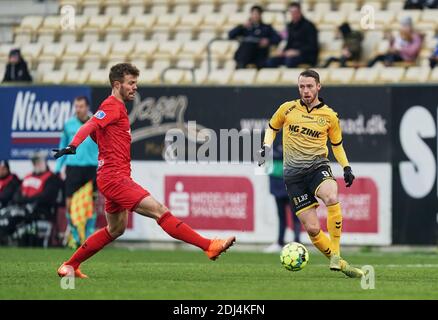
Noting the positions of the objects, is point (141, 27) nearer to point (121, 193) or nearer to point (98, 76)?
point (98, 76)

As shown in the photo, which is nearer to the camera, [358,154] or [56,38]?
[358,154]

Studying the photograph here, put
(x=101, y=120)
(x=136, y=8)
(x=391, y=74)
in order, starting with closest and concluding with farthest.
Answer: (x=101, y=120), (x=391, y=74), (x=136, y=8)

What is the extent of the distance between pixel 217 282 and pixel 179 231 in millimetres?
688

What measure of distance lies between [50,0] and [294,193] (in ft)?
51.2

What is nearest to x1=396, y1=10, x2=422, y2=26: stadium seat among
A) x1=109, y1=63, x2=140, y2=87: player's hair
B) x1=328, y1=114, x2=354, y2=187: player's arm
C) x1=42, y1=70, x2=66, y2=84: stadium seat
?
x1=42, y1=70, x2=66, y2=84: stadium seat

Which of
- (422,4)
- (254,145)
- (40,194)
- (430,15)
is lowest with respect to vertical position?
(40,194)

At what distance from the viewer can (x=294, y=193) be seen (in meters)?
14.3

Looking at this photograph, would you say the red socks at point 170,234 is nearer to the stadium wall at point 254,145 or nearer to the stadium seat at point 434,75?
the stadium wall at point 254,145

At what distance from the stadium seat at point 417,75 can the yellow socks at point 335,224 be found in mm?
7827

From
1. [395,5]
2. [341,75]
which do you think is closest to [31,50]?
[341,75]

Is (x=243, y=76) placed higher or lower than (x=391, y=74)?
higher

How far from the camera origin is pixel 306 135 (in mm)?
14328
